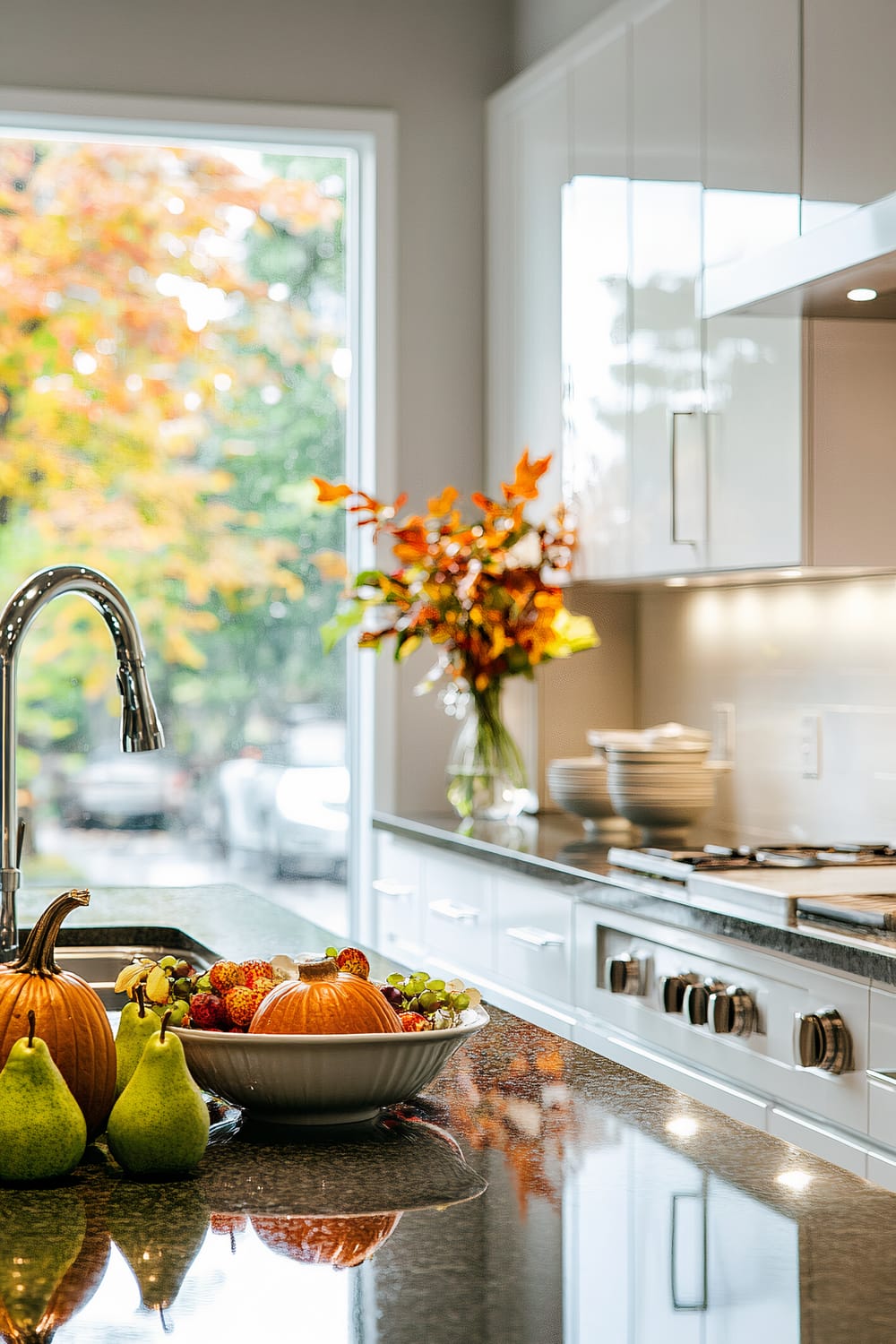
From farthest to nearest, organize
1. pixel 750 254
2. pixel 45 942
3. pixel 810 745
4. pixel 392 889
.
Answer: pixel 392 889 → pixel 810 745 → pixel 750 254 → pixel 45 942

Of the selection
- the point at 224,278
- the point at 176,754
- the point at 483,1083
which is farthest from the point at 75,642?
the point at 483,1083

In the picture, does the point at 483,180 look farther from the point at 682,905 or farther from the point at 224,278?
the point at 682,905

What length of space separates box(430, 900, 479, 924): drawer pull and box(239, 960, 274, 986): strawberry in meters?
2.08

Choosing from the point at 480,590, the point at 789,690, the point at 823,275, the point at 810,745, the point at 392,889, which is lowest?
the point at 392,889

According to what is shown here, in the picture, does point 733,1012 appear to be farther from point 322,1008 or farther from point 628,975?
point 322,1008

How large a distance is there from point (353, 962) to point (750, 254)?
1871mm

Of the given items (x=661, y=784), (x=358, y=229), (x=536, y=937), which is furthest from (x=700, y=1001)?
(x=358, y=229)

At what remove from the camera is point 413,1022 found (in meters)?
1.16

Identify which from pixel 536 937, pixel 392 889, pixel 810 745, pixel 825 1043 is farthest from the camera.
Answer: pixel 392 889

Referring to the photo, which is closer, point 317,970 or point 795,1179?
point 795,1179

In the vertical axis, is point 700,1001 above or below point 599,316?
below

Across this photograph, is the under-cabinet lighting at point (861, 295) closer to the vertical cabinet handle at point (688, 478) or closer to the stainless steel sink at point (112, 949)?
the vertical cabinet handle at point (688, 478)

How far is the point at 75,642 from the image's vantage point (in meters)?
3.99

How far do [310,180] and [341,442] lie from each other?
26.7 inches
